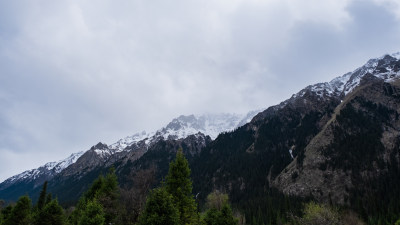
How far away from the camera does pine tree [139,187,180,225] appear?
27531 millimetres

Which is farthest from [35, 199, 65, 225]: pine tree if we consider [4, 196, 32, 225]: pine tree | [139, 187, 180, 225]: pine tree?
[139, 187, 180, 225]: pine tree

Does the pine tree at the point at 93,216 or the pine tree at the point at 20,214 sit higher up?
the pine tree at the point at 20,214

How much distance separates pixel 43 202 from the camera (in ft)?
282

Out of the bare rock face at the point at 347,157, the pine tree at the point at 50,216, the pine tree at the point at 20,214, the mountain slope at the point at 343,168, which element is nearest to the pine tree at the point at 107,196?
the pine tree at the point at 50,216

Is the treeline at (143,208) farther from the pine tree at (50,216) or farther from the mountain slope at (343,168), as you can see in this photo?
the mountain slope at (343,168)

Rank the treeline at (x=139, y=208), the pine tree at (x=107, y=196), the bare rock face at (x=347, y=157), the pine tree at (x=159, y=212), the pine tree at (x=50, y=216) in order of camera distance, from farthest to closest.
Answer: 1. the bare rock face at (x=347, y=157)
2. the pine tree at (x=107, y=196)
3. the pine tree at (x=50, y=216)
4. the treeline at (x=139, y=208)
5. the pine tree at (x=159, y=212)

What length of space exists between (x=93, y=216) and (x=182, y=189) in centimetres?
1253

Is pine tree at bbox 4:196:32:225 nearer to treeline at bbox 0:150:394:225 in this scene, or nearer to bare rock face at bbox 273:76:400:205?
treeline at bbox 0:150:394:225

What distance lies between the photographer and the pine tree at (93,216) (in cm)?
3475

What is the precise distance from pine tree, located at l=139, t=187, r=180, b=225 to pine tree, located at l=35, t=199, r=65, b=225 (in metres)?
23.9

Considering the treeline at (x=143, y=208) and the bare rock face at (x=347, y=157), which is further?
the bare rock face at (x=347, y=157)

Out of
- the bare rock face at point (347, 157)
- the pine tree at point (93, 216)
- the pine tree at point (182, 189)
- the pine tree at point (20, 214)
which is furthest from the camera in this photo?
the bare rock face at point (347, 157)

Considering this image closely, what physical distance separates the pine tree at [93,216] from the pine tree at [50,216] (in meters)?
11.4

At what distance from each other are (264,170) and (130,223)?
533ft
